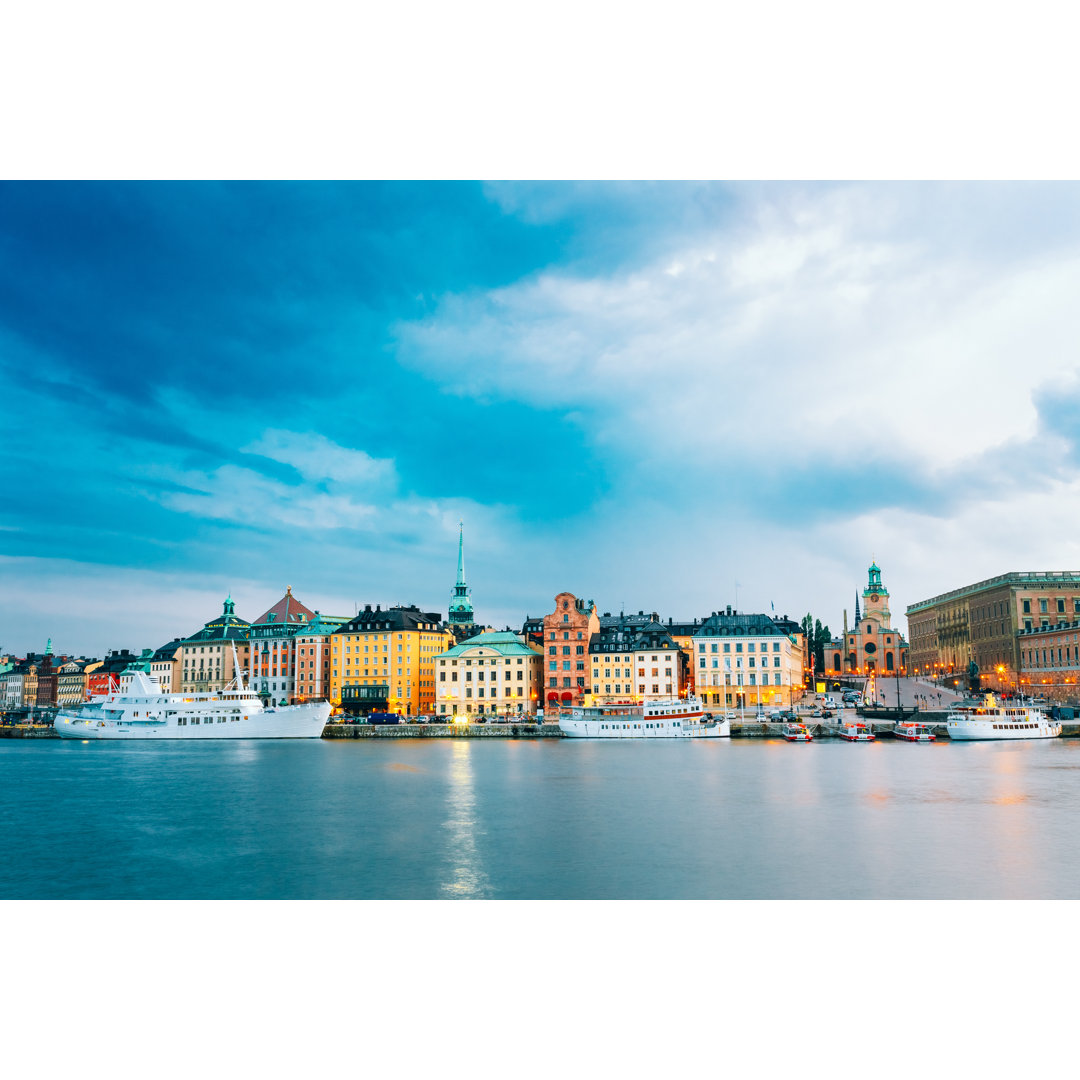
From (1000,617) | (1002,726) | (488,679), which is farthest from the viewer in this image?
(1000,617)

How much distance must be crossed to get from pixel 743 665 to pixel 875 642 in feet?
150

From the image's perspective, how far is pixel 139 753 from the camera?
37.8 metres

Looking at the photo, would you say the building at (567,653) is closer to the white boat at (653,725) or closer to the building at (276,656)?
the white boat at (653,725)

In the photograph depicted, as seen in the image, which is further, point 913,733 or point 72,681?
point 72,681

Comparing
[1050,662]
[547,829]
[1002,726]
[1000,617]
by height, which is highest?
[1000,617]

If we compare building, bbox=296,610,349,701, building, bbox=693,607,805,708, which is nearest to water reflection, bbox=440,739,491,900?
building, bbox=693,607,805,708

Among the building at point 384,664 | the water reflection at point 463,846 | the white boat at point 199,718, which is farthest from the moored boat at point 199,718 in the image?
the water reflection at point 463,846

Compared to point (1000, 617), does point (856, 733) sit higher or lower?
lower

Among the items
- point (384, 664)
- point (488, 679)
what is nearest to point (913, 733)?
point (488, 679)

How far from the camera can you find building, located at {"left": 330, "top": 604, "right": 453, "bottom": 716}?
63812 millimetres

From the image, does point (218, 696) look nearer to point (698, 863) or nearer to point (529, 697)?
point (529, 697)

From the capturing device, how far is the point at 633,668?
5659 centimetres

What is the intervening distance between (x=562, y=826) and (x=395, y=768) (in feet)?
43.8

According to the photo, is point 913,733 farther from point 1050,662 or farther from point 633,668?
point 1050,662
